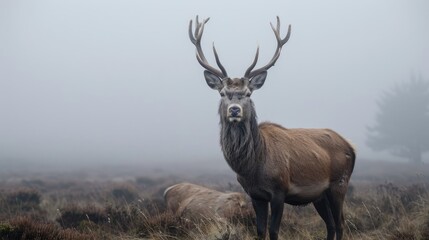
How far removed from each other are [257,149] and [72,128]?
16983 centimetres

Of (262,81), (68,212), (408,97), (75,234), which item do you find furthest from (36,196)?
(408,97)

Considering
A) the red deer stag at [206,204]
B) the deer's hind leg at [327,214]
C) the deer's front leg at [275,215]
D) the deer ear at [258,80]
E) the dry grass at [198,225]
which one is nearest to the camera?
the dry grass at [198,225]

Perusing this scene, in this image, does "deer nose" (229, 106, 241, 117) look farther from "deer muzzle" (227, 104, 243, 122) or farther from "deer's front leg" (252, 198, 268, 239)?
"deer's front leg" (252, 198, 268, 239)

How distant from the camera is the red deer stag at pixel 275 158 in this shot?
5.42 meters

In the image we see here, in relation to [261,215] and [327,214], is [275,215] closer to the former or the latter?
[261,215]

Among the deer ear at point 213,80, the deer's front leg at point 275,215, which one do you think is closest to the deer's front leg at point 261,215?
the deer's front leg at point 275,215

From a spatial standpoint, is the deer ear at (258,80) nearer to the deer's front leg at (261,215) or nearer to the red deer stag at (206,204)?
the deer's front leg at (261,215)

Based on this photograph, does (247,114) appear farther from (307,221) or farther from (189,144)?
(189,144)

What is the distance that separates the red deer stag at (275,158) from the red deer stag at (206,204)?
149 cm

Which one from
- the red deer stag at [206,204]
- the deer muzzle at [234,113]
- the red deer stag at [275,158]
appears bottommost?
the red deer stag at [206,204]

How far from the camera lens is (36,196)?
38.3 feet

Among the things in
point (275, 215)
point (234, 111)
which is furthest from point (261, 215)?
point (234, 111)

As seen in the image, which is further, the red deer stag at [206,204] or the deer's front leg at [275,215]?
the red deer stag at [206,204]

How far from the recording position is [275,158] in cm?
559
